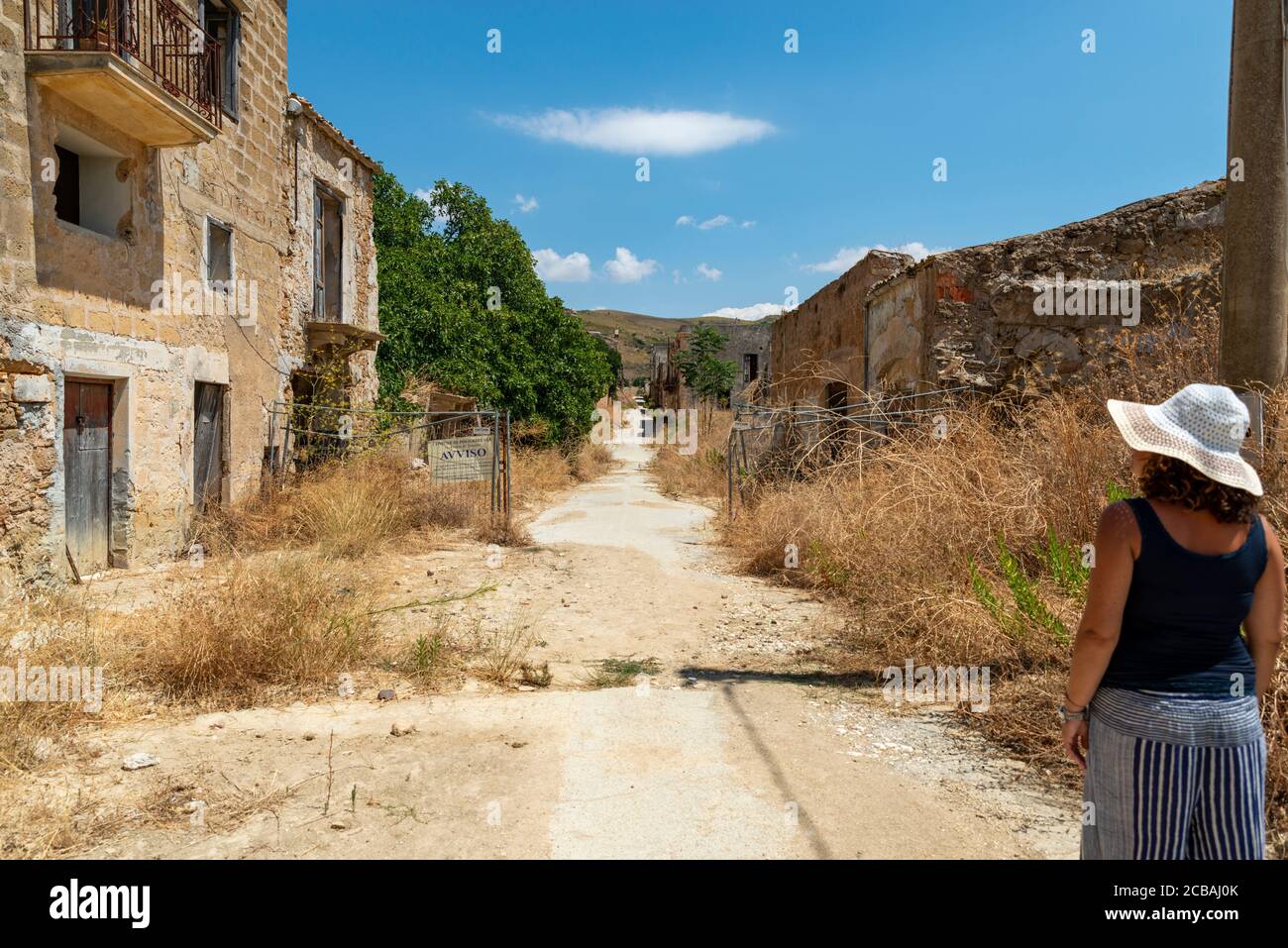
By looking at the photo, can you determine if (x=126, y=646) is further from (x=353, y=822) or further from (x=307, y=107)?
(x=307, y=107)

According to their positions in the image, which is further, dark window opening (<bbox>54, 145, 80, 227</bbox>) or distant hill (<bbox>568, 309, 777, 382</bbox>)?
distant hill (<bbox>568, 309, 777, 382</bbox>)

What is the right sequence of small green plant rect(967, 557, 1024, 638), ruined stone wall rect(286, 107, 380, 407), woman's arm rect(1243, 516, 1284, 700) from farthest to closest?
ruined stone wall rect(286, 107, 380, 407), small green plant rect(967, 557, 1024, 638), woman's arm rect(1243, 516, 1284, 700)

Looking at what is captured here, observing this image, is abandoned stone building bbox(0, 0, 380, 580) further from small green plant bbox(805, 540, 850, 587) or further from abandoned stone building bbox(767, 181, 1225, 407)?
abandoned stone building bbox(767, 181, 1225, 407)

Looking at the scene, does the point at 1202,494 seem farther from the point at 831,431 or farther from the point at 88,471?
the point at 88,471

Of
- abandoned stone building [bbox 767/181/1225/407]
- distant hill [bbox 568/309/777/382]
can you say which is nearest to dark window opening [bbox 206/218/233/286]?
abandoned stone building [bbox 767/181/1225/407]

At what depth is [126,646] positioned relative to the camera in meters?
5.05

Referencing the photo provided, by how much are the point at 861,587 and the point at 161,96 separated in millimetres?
7776

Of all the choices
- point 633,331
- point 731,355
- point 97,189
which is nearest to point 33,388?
point 97,189

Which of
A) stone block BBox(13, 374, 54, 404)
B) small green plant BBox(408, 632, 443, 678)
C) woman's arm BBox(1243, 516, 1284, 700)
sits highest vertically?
stone block BBox(13, 374, 54, 404)

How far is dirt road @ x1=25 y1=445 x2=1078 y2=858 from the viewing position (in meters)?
3.15

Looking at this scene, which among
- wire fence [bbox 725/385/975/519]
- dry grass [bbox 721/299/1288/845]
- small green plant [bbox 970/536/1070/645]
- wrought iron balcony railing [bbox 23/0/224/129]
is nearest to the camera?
dry grass [bbox 721/299/1288/845]

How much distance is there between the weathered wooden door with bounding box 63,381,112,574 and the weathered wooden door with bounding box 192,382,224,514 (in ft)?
4.56

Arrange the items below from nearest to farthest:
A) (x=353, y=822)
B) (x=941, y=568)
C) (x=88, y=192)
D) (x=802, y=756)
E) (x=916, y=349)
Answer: (x=353, y=822) < (x=802, y=756) < (x=941, y=568) < (x=88, y=192) < (x=916, y=349)
